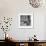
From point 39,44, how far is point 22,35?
3.14 ft

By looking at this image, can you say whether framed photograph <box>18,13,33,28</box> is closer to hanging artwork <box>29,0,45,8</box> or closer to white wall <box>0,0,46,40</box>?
white wall <box>0,0,46,40</box>

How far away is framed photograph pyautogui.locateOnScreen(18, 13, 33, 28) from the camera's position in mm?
4562

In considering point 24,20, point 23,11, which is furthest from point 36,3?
point 24,20

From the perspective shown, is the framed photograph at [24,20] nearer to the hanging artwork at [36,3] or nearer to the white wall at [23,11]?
the white wall at [23,11]

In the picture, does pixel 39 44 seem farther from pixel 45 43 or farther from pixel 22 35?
pixel 22 35

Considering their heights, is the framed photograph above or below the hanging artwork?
below

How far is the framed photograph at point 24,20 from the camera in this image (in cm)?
456

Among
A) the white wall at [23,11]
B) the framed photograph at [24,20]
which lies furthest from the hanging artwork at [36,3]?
the framed photograph at [24,20]

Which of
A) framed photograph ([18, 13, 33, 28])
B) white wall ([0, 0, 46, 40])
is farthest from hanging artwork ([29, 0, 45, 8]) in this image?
framed photograph ([18, 13, 33, 28])

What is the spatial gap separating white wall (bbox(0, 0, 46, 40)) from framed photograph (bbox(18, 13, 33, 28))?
0.47 ft

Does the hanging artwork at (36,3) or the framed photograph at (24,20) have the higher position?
the hanging artwork at (36,3)

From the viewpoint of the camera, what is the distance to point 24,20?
15.1 feet

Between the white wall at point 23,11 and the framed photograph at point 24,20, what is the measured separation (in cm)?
14

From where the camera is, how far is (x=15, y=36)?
4516mm
